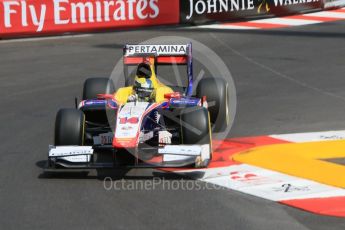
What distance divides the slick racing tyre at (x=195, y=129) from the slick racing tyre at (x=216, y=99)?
6.03ft

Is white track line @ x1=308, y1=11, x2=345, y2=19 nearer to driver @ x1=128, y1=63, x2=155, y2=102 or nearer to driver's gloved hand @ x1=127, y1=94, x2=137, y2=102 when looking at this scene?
driver @ x1=128, y1=63, x2=155, y2=102

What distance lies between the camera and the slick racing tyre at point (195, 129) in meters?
10.5

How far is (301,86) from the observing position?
1638 cm

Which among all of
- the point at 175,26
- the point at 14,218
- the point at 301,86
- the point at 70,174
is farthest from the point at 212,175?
the point at 175,26

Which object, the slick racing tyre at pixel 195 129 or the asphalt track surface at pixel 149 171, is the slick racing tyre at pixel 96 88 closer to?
the asphalt track surface at pixel 149 171

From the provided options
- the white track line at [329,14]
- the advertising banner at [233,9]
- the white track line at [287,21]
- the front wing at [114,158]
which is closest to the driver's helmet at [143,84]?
the front wing at [114,158]

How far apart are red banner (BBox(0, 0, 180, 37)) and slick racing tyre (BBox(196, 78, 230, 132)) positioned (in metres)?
11.0

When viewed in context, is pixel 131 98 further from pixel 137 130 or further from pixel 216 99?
pixel 216 99

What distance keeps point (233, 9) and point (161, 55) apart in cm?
1351

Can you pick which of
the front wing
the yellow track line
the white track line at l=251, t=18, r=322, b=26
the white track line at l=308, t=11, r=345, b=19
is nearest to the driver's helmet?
the front wing

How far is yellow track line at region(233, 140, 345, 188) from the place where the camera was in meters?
10.0

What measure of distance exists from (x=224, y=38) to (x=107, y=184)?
13274 mm

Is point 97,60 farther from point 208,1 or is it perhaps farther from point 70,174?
point 70,174

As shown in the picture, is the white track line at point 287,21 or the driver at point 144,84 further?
the white track line at point 287,21
